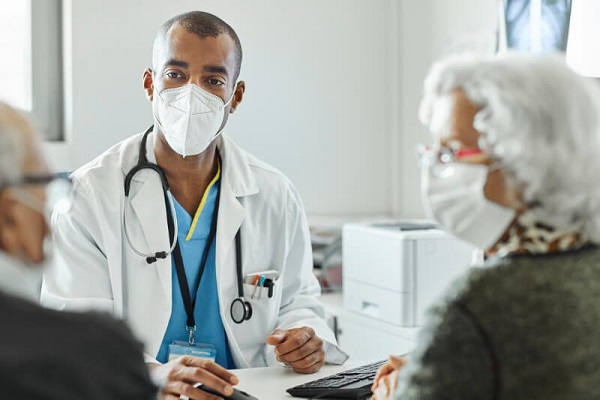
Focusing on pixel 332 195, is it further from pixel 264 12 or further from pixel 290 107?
pixel 264 12

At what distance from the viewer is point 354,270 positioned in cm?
316

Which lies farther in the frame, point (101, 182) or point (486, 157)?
point (101, 182)

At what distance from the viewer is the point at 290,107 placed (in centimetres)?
375

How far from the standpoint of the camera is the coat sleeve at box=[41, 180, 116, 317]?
2045mm

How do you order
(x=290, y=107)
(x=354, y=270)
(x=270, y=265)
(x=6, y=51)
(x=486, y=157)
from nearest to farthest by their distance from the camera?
(x=486, y=157), (x=270, y=265), (x=354, y=270), (x=6, y=51), (x=290, y=107)

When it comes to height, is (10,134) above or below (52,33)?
below

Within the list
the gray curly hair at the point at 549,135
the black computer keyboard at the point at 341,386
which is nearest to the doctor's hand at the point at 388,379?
the black computer keyboard at the point at 341,386

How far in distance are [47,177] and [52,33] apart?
103 inches

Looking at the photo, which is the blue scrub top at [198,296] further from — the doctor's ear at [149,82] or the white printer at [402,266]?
the white printer at [402,266]

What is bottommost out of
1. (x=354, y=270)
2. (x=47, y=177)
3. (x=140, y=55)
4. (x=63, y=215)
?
(x=354, y=270)

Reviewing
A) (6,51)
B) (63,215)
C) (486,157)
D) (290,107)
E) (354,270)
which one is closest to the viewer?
(486,157)

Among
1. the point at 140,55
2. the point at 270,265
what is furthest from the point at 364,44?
the point at 270,265

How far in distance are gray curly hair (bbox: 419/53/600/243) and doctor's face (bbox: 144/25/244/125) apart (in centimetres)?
118

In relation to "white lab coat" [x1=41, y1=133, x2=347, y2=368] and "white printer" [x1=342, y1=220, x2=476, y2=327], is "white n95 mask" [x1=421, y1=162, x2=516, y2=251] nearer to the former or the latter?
"white lab coat" [x1=41, y1=133, x2=347, y2=368]
